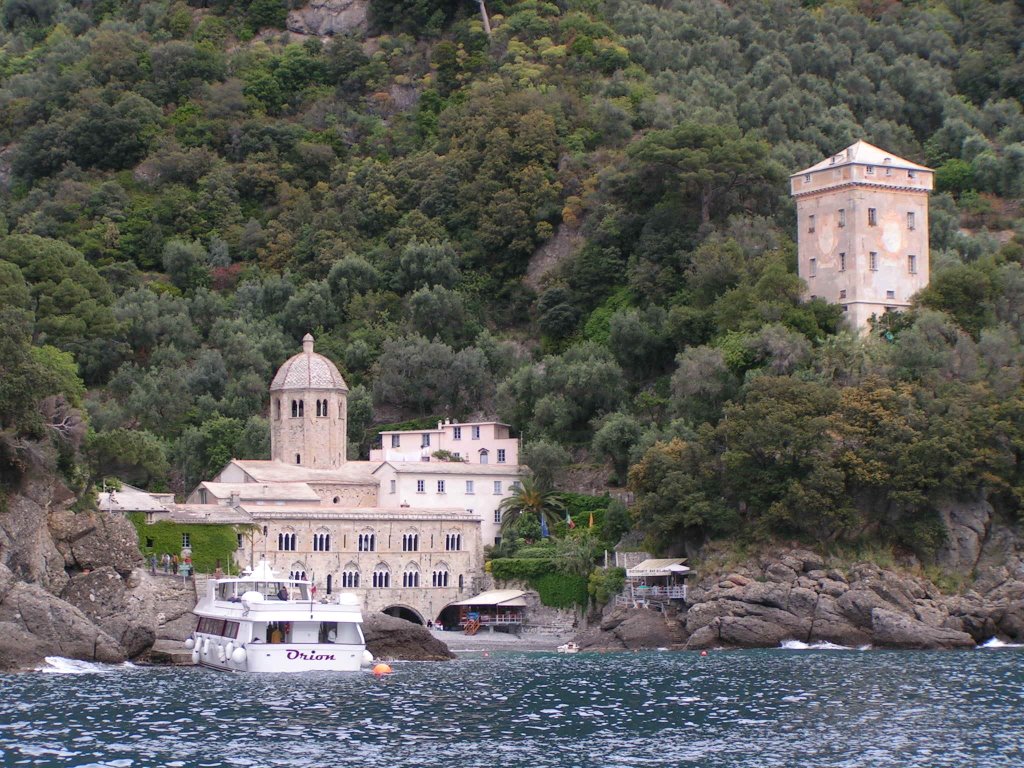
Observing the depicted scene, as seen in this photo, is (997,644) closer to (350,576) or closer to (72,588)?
(350,576)

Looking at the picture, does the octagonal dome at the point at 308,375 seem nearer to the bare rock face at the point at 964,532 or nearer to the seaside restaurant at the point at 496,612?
the seaside restaurant at the point at 496,612

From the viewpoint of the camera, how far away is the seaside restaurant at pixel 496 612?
89625 millimetres

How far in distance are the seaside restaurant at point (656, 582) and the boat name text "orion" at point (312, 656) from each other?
19865 millimetres

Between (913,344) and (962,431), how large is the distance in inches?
217

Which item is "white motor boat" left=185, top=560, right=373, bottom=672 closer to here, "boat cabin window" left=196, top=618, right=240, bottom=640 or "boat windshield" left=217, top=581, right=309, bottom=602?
"boat cabin window" left=196, top=618, right=240, bottom=640

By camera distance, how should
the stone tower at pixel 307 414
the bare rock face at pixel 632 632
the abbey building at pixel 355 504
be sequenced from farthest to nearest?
the stone tower at pixel 307 414
the abbey building at pixel 355 504
the bare rock face at pixel 632 632

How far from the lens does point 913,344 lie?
285 feet

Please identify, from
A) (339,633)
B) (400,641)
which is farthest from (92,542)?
(339,633)

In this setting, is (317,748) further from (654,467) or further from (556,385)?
(556,385)

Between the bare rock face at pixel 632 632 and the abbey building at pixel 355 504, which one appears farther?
the abbey building at pixel 355 504

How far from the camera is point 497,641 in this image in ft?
284

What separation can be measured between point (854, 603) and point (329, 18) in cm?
8004

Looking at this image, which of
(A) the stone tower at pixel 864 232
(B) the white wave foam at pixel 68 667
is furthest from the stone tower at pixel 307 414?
(B) the white wave foam at pixel 68 667

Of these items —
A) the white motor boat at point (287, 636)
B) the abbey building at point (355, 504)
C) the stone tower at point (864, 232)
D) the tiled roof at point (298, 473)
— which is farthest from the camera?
the stone tower at point (864, 232)
